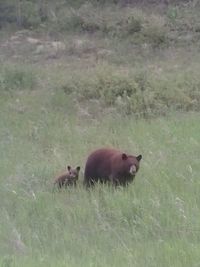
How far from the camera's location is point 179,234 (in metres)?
7.89

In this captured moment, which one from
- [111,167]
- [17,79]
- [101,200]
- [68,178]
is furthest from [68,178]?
[17,79]

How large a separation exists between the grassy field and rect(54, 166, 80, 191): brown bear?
0.45 feet

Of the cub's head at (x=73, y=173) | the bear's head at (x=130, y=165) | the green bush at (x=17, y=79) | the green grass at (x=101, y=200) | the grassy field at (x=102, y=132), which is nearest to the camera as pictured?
the green grass at (x=101, y=200)

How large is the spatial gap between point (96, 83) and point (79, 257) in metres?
9.50

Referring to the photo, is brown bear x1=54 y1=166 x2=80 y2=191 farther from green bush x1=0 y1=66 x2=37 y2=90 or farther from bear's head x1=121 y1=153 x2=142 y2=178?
green bush x1=0 y1=66 x2=37 y2=90

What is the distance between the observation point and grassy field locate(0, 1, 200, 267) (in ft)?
26.3

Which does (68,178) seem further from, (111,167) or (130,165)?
(130,165)

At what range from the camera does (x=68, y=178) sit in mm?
10820

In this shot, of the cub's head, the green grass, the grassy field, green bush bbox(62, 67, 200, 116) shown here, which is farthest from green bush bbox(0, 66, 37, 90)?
the cub's head

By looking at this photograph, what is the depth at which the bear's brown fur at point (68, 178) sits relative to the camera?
35.2 feet

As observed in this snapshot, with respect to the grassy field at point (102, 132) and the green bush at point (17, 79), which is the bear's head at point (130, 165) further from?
the green bush at point (17, 79)

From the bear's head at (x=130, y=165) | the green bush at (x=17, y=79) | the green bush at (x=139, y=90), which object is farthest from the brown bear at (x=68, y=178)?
the green bush at (x=17, y=79)

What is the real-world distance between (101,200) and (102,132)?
15.4 ft

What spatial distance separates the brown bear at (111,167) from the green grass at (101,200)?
17 cm
